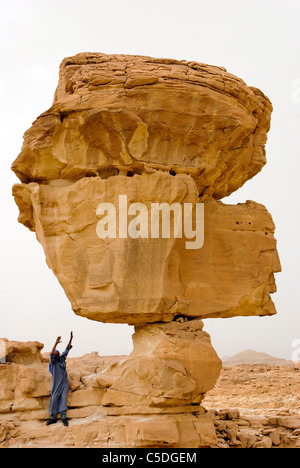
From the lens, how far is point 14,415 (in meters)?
9.06

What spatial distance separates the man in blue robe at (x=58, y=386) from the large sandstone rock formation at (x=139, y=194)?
568mm

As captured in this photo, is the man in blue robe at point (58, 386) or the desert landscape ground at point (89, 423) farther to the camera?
the man in blue robe at point (58, 386)

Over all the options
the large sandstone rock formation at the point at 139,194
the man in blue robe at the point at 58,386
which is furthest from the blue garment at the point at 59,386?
the large sandstone rock formation at the point at 139,194

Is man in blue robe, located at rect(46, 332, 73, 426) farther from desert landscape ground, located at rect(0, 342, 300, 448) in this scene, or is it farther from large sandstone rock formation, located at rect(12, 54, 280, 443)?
large sandstone rock formation, located at rect(12, 54, 280, 443)

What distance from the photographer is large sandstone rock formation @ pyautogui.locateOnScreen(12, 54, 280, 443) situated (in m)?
8.99

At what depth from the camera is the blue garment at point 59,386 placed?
29.7ft

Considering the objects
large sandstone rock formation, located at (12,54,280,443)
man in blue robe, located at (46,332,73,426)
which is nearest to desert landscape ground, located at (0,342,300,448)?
man in blue robe, located at (46,332,73,426)

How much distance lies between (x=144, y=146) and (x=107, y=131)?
2.30ft

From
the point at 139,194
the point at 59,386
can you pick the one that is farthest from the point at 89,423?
the point at 139,194

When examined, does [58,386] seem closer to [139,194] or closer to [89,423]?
[89,423]

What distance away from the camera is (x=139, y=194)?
9.17 metres

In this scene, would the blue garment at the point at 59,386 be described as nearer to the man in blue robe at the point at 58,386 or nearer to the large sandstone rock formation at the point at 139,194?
the man in blue robe at the point at 58,386

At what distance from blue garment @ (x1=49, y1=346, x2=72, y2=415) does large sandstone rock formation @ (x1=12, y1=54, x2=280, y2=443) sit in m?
0.56

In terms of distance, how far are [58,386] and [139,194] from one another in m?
3.60
